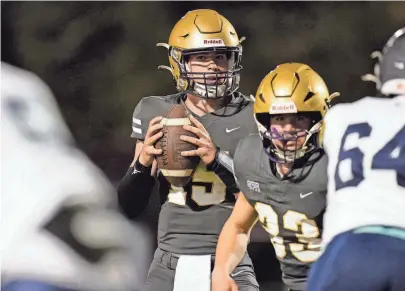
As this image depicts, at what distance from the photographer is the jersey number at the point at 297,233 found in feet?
6.71

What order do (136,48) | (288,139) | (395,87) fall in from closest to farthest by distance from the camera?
(395,87), (288,139), (136,48)

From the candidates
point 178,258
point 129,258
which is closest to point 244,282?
point 178,258

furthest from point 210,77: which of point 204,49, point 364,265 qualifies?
point 364,265

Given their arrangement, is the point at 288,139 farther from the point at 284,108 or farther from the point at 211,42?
the point at 211,42

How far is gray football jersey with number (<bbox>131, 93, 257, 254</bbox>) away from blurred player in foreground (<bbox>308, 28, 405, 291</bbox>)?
488mm

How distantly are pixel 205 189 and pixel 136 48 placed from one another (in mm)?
633

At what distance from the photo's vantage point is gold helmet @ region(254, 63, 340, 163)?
204 cm

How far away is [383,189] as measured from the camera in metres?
1.70

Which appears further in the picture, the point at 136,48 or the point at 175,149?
the point at 136,48

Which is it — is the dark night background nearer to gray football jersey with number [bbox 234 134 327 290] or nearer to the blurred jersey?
gray football jersey with number [bbox 234 134 327 290]

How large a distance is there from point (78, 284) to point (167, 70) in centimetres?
80

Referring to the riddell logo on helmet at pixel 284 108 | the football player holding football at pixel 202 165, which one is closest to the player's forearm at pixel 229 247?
the football player holding football at pixel 202 165

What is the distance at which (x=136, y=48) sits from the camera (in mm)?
2660

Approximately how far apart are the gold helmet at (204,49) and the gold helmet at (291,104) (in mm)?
183
